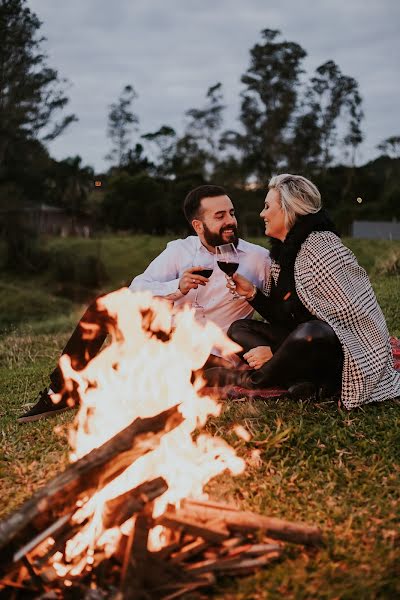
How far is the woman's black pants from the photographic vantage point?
4.18 meters

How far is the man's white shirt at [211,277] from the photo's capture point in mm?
5207

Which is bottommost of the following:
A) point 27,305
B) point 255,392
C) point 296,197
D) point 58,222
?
point 27,305

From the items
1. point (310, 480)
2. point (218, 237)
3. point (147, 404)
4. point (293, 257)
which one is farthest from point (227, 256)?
point (310, 480)

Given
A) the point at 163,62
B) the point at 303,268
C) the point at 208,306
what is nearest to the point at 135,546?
the point at 303,268

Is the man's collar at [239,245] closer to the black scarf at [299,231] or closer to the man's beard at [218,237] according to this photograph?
the man's beard at [218,237]

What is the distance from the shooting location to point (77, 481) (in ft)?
9.27

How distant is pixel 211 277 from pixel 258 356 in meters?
0.94

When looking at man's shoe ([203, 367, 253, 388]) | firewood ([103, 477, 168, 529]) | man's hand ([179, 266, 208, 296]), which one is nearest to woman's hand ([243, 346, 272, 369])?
man's shoe ([203, 367, 253, 388])

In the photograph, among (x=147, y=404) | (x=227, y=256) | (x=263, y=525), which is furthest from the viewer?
(x=227, y=256)

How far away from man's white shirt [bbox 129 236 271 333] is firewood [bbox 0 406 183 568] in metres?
2.10

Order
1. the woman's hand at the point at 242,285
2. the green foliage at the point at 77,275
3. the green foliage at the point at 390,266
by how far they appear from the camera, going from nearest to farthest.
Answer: the woman's hand at the point at 242,285, the green foliage at the point at 390,266, the green foliage at the point at 77,275

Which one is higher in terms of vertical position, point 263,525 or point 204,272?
point 204,272

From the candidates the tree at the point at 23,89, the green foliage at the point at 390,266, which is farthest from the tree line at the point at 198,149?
the green foliage at the point at 390,266

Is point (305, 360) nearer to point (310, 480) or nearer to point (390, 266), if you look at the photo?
point (310, 480)
